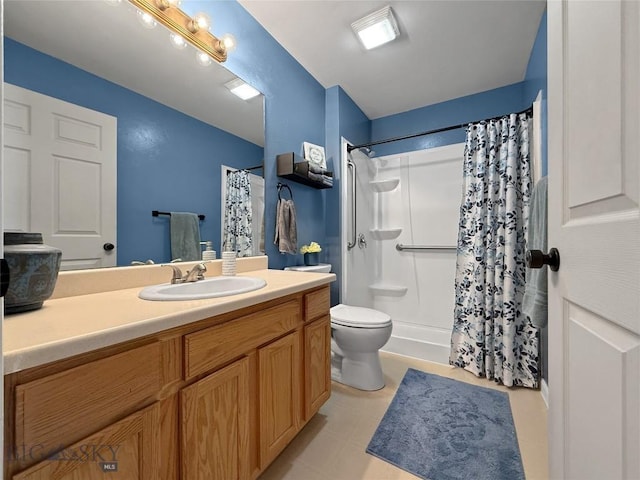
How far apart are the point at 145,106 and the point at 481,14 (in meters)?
2.08

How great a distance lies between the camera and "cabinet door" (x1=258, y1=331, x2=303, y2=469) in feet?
3.38

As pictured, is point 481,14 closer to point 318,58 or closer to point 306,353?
point 318,58

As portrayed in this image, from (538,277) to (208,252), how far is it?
5.13 ft

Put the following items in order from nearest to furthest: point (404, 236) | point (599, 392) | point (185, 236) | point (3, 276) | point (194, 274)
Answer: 1. point (3, 276)
2. point (599, 392)
3. point (194, 274)
4. point (185, 236)
5. point (404, 236)

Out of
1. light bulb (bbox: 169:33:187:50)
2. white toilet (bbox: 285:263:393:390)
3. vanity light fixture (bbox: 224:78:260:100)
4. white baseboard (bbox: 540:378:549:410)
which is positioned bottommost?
white baseboard (bbox: 540:378:549:410)

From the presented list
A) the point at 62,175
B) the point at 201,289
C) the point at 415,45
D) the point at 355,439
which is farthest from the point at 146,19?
the point at 355,439

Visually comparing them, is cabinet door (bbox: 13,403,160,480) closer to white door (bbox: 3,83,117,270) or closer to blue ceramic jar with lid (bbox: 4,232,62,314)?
blue ceramic jar with lid (bbox: 4,232,62,314)

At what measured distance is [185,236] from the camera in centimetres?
133

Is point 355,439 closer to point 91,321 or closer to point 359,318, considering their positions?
point 359,318

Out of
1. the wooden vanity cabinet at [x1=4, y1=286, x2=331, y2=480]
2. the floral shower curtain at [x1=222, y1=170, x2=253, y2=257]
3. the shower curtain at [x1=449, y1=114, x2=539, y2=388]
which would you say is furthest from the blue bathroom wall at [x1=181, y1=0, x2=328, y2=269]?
the shower curtain at [x1=449, y1=114, x2=539, y2=388]

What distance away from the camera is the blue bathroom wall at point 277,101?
1616 mm

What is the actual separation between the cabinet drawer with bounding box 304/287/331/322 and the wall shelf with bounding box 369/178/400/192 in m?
1.88

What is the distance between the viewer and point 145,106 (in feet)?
3.84

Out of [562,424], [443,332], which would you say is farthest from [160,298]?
[443,332]
